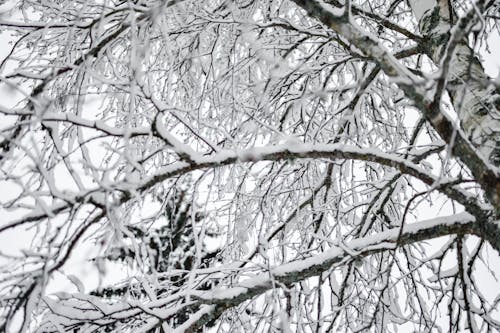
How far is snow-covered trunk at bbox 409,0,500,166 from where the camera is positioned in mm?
1914

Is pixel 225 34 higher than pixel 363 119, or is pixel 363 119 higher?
pixel 225 34

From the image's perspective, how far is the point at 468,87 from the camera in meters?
1.78

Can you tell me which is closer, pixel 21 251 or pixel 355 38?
pixel 21 251

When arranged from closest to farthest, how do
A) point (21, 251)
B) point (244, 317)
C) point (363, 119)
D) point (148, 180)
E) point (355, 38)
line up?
1. point (21, 251)
2. point (148, 180)
3. point (355, 38)
4. point (244, 317)
5. point (363, 119)

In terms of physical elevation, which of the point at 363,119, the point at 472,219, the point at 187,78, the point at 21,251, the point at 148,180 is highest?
the point at 187,78

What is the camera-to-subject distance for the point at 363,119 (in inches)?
151

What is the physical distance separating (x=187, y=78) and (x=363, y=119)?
162cm

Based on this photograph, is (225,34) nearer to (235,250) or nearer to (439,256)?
(235,250)

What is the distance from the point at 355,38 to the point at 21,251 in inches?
59.3

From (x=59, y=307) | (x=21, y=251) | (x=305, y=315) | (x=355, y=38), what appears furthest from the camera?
(x=305, y=315)

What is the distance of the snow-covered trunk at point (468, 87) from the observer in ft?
6.28

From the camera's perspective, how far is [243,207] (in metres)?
3.47

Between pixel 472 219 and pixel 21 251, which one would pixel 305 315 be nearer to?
pixel 472 219

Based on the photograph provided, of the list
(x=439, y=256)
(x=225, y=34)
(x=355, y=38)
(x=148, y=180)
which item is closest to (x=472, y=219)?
(x=439, y=256)
